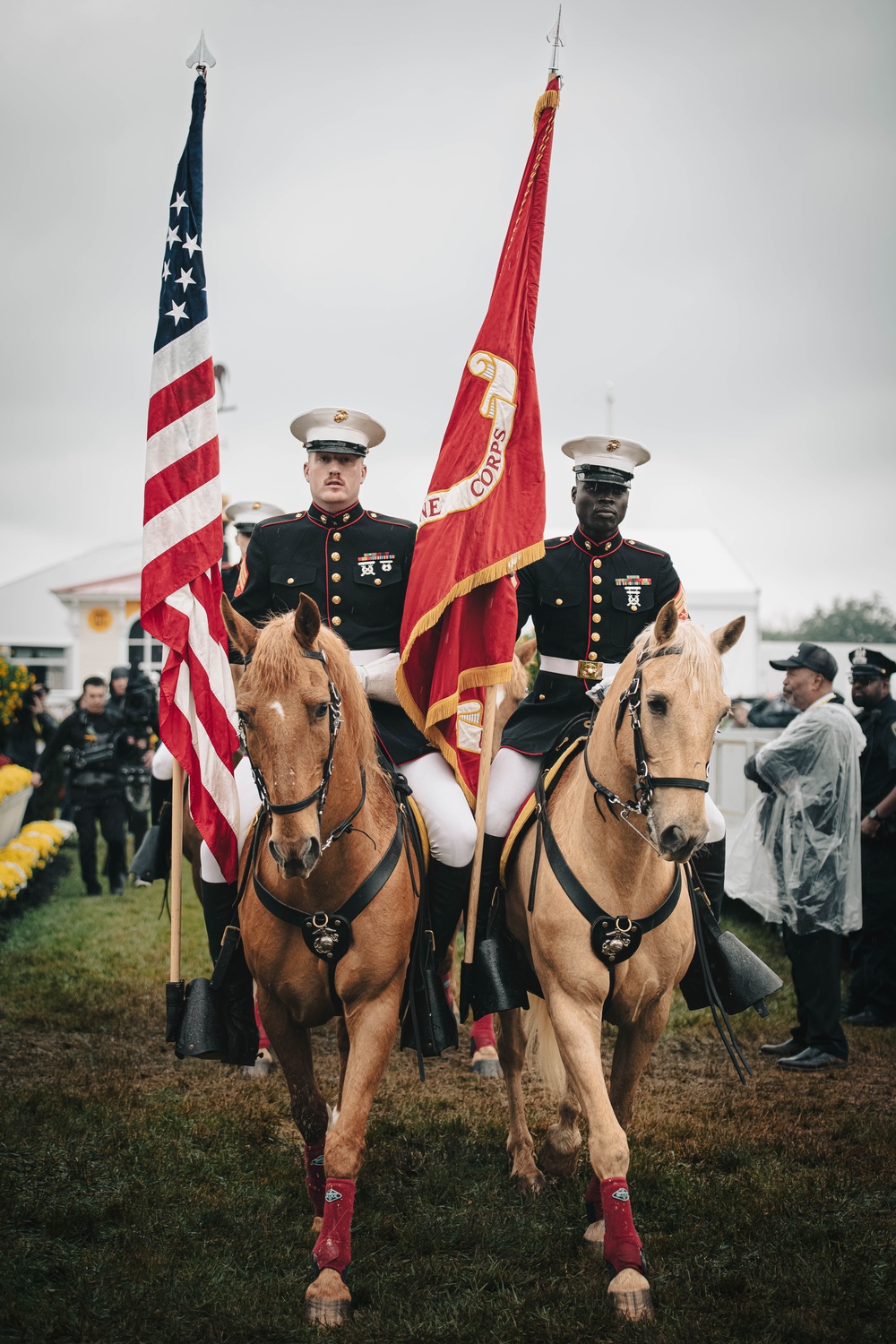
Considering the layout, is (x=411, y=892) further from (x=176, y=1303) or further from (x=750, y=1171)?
(x=750, y=1171)

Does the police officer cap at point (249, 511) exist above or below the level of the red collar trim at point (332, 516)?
above

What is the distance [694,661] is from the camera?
12.1ft

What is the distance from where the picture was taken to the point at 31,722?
1520cm

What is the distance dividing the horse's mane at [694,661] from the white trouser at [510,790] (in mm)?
1239

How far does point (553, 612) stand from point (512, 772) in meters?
0.83

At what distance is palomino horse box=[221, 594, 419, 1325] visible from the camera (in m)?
3.56

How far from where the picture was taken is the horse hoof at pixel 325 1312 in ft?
12.1

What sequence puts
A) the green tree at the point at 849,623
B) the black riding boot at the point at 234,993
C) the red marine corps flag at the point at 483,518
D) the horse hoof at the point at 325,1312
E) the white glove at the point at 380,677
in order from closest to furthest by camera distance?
1. the horse hoof at the point at 325,1312
2. the black riding boot at the point at 234,993
3. the red marine corps flag at the point at 483,518
4. the white glove at the point at 380,677
5. the green tree at the point at 849,623

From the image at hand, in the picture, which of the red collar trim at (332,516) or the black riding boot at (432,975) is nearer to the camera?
the black riding boot at (432,975)

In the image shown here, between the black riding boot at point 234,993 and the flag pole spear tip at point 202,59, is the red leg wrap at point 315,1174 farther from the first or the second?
the flag pole spear tip at point 202,59

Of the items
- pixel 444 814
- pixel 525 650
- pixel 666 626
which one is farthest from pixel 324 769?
pixel 525 650

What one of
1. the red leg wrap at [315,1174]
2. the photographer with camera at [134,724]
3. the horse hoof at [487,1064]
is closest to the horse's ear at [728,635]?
the red leg wrap at [315,1174]

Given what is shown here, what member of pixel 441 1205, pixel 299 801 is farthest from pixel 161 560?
pixel 441 1205

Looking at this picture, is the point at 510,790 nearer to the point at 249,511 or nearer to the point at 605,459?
the point at 605,459
